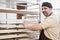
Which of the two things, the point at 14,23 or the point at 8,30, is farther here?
the point at 14,23

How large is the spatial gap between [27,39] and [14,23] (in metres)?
0.26

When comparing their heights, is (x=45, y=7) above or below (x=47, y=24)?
above

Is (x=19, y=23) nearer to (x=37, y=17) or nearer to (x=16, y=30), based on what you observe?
(x=16, y=30)

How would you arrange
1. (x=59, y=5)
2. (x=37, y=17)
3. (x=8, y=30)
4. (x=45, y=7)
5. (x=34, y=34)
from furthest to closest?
(x=59, y=5)
(x=37, y=17)
(x=34, y=34)
(x=45, y=7)
(x=8, y=30)

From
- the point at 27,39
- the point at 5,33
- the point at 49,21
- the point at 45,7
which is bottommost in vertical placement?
the point at 27,39

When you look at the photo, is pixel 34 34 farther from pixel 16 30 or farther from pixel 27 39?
pixel 16 30

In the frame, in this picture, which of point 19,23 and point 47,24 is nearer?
point 47,24

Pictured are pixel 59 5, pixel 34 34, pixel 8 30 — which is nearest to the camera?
pixel 8 30

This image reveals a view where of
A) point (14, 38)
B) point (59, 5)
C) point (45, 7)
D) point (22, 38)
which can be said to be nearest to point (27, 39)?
point (22, 38)

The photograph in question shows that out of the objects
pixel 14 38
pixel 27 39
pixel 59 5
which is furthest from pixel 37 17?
pixel 59 5

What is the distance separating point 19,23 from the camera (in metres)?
1.52

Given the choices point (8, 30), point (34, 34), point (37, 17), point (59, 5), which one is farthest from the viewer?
point (59, 5)

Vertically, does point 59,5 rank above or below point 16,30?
above

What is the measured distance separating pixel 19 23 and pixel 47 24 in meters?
0.34
